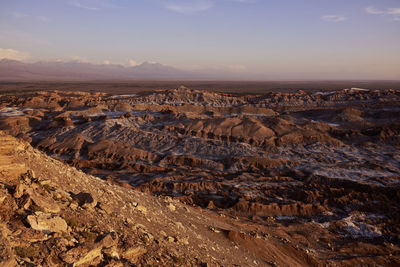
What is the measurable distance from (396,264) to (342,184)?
12.1 meters

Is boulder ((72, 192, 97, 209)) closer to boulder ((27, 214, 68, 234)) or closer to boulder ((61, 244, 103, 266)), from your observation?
boulder ((27, 214, 68, 234))

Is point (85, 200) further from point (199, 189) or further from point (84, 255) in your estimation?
point (199, 189)

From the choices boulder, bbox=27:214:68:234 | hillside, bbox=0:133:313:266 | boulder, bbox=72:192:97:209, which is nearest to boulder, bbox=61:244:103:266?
hillside, bbox=0:133:313:266

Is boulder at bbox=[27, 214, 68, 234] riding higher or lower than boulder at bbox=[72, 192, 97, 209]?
higher

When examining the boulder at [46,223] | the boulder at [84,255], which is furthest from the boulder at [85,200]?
the boulder at [84,255]

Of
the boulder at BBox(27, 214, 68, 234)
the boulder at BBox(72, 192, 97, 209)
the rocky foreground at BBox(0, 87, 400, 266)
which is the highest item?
the boulder at BBox(27, 214, 68, 234)

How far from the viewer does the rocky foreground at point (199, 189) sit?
5.68 meters

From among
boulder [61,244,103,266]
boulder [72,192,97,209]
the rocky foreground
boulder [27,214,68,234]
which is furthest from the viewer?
boulder [72,192,97,209]

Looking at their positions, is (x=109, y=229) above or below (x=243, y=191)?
above

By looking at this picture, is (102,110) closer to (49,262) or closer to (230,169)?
(230,169)

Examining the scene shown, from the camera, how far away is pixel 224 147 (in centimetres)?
3272

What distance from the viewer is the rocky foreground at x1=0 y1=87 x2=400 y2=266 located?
568 cm

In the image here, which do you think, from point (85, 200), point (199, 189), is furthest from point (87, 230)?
point (199, 189)

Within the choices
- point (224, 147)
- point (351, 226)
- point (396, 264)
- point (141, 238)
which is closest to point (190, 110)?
point (224, 147)
